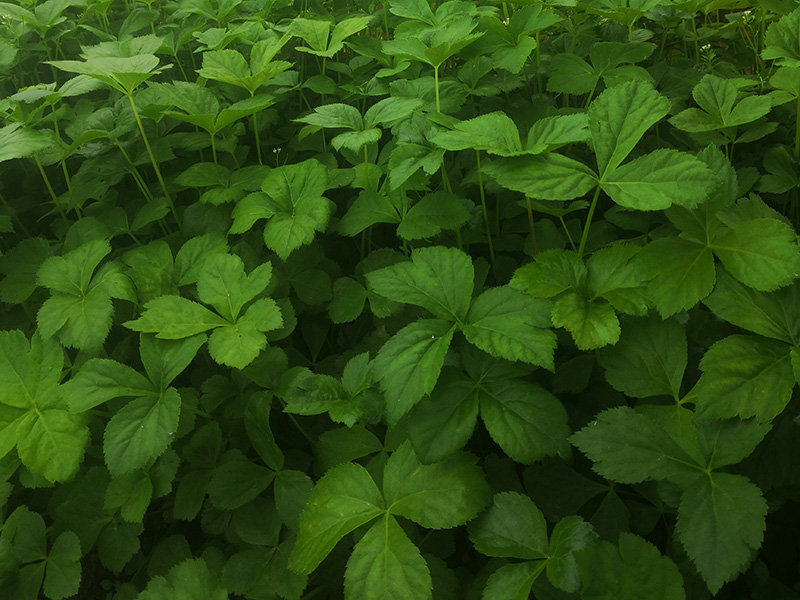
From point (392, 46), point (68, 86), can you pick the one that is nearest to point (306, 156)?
point (392, 46)

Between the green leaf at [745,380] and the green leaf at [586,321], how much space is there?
170mm

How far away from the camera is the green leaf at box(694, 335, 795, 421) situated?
0.97 metres

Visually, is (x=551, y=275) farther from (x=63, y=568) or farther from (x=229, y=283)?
(x=63, y=568)

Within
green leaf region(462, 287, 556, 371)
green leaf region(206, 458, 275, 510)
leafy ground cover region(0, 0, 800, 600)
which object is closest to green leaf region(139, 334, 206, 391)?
leafy ground cover region(0, 0, 800, 600)

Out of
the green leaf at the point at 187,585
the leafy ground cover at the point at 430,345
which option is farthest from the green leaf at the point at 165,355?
the green leaf at the point at 187,585

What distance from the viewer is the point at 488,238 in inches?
59.8

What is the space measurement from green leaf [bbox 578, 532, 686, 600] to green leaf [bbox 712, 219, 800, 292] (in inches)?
20.6

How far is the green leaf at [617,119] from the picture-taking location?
1.15 metres

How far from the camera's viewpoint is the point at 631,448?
104 cm

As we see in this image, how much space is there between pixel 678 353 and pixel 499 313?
1.22ft

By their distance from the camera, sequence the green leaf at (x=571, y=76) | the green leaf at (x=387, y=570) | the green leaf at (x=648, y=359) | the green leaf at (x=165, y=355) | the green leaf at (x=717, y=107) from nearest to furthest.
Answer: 1. the green leaf at (x=387, y=570)
2. the green leaf at (x=648, y=359)
3. the green leaf at (x=165, y=355)
4. the green leaf at (x=717, y=107)
5. the green leaf at (x=571, y=76)

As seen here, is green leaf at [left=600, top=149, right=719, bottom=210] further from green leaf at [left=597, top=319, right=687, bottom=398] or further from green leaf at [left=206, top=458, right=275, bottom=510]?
green leaf at [left=206, top=458, right=275, bottom=510]

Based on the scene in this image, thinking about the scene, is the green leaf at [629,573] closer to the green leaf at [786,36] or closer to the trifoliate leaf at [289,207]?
the trifoliate leaf at [289,207]

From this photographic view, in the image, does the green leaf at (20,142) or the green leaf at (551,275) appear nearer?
the green leaf at (551,275)
